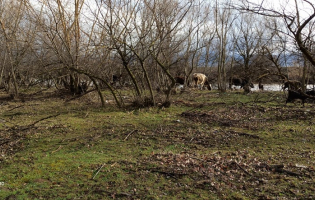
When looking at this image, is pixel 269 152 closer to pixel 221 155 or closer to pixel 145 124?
pixel 221 155

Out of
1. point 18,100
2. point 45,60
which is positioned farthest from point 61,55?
point 18,100

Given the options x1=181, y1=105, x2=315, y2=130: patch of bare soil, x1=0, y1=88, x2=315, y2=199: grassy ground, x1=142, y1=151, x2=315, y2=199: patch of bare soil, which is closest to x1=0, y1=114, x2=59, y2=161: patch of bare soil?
x1=0, y1=88, x2=315, y2=199: grassy ground

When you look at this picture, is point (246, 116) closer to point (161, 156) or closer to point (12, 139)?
point (161, 156)

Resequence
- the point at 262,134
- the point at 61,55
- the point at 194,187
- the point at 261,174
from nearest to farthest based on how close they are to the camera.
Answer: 1. the point at 194,187
2. the point at 261,174
3. the point at 262,134
4. the point at 61,55

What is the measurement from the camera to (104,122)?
8273mm

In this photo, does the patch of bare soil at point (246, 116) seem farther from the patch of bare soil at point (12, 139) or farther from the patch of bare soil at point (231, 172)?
the patch of bare soil at point (12, 139)

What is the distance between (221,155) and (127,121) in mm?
3769

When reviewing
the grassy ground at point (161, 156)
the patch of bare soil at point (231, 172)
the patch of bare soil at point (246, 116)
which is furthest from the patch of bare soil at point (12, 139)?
the patch of bare soil at point (246, 116)

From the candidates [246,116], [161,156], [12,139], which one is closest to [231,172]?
[161,156]

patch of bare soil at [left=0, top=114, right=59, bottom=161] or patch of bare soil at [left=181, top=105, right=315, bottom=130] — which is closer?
patch of bare soil at [left=0, top=114, right=59, bottom=161]

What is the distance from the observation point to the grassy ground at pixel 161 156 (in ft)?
12.5

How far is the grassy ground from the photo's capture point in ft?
12.5

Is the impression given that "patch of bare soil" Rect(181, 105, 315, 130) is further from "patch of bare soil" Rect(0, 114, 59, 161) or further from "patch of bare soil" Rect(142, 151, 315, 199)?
"patch of bare soil" Rect(0, 114, 59, 161)

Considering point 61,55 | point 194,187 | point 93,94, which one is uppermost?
point 61,55
